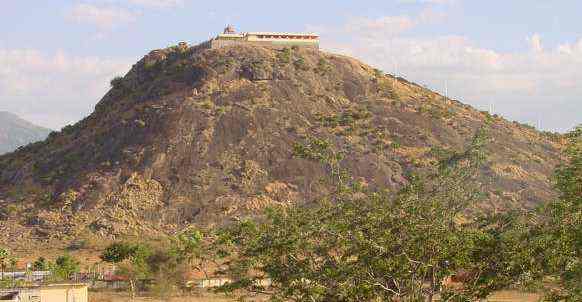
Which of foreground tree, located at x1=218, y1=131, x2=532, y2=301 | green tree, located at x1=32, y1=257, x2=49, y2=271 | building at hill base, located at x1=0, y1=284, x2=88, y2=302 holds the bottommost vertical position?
green tree, located at x1=32, y1=257, x2=49, y2=271

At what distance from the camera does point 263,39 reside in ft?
352

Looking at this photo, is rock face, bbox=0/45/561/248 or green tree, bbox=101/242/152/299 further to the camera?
rock face, bbox=0/45/561/248

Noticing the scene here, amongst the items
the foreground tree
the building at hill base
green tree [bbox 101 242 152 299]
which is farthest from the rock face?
the foreground tree

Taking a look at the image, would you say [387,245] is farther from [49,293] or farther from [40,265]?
[40,265]

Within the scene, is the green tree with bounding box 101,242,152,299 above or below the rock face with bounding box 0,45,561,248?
below

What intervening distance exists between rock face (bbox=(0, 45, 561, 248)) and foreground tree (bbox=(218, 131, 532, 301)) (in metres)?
51.9

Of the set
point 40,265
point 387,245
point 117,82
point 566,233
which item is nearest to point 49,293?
point 40,265

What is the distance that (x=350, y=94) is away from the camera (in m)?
101

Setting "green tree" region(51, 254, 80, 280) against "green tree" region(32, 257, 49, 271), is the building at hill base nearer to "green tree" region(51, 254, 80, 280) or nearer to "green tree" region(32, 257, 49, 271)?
"green tree" region(51, 254, 80, 280)

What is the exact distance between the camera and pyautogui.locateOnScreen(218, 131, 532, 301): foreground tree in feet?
73.7

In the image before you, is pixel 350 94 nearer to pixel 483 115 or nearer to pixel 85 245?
pixel 483 115

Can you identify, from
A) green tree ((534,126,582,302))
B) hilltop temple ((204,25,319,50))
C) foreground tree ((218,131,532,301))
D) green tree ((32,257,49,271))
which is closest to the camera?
green tree ((534,126,582,302))

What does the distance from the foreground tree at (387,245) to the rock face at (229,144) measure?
51.9 meters

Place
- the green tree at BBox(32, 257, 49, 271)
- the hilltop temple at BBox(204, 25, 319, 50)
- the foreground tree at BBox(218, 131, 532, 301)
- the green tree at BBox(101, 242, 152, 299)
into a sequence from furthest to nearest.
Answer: the hilltop temple at BBox(204, 25, 319, 50), the green tree at BBox(32, 257, 49, 271), the green tree at BBox(101, 242, 152, 299), the foreground tree at BBox(218, 131, 532, 301)
